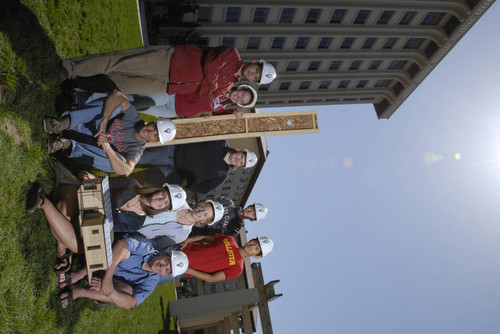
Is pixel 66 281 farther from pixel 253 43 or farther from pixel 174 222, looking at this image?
pixel 253 43

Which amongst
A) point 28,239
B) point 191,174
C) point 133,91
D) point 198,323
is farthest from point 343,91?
point 28,239

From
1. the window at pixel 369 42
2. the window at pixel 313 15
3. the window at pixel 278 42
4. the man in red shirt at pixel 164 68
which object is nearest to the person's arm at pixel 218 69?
the man in red shirt at pixel 164 68

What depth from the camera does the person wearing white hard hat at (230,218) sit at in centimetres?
1025

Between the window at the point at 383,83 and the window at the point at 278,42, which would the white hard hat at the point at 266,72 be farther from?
the window at the point at 383,83

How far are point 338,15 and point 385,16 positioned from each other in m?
4.33

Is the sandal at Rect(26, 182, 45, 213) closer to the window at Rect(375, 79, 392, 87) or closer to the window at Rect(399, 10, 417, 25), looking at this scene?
the window at Rect(399, 10, 417, 25)

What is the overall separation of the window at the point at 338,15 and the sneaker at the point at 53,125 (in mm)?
26869

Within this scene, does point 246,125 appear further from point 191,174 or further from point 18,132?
point 18,132

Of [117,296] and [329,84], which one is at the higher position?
[329,84]

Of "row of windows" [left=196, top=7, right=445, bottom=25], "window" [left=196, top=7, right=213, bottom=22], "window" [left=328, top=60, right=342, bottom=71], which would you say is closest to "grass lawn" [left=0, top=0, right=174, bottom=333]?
"window" [left=196, top=7, right=213, bottom=22]

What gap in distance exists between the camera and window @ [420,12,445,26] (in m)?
29.6

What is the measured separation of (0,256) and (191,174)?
5.94 m

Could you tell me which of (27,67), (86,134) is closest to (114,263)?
(86,134)

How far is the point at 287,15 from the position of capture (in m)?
27.7
